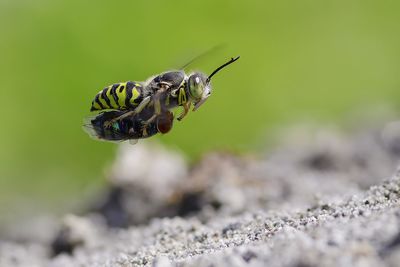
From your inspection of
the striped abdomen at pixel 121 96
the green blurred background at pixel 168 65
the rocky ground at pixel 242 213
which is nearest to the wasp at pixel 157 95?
the striped abdomen at pixel 121 96

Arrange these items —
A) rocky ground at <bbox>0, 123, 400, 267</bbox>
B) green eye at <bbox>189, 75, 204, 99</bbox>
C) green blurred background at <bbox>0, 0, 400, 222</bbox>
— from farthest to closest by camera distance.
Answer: green blurred background at <bbox>0, 0, 400, 222</bbox> < green eye at <bbox>189, 75, 204, 99</bbox> < rocky ground at <bbox>0, 123, 400, 267</bbox>

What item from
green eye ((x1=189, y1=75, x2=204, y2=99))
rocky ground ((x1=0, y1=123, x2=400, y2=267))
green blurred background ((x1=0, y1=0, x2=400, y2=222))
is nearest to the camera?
rocky ground ((x1=0, y1=123, x2=400, y2=267))

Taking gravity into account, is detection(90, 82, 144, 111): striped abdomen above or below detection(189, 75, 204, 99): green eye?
above

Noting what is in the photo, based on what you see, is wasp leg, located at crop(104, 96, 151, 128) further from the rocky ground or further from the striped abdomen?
the rocky ground

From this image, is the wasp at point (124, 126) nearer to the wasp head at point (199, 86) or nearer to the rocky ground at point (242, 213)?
the wasp head at point (199, 86)

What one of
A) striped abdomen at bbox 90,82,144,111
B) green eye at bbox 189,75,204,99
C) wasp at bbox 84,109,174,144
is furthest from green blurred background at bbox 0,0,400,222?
green eye at bbox 189,75,204,99

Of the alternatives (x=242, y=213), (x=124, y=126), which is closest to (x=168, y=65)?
(x=242, y=213)

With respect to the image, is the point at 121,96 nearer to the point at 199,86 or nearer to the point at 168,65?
the point at 199,86
